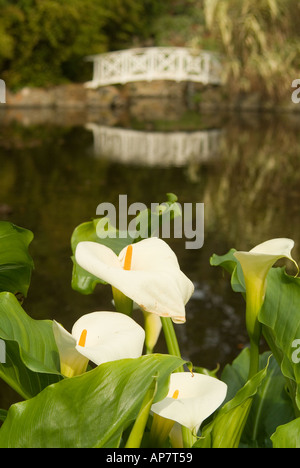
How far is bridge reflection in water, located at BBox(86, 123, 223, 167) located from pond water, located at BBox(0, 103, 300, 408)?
0.01 meters

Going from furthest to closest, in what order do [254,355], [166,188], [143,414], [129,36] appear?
1. [129,36]
2. [166,188]
3. [254,355]
4. [143,414]

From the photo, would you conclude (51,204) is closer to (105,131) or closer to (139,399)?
(139,399)

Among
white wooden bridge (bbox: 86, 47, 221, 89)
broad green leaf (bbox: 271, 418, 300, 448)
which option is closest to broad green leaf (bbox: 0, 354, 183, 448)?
broad green leaf (bbox: 271, 418, 300, 448)

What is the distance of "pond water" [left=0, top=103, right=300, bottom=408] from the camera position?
7.87ft

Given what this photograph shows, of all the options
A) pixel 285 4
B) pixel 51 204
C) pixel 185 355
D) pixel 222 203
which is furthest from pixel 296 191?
pixel 285 4

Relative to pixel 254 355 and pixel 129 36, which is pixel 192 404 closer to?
pixel 254 355

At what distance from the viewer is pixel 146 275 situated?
64 centimetres

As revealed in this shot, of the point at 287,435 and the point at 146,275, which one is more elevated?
the point at 146,275

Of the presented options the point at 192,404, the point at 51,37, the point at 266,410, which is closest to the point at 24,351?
the point at 192,404

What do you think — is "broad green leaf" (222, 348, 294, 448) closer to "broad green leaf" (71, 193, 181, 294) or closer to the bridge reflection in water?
"broad green leaf" (71, 193, 181, 294)

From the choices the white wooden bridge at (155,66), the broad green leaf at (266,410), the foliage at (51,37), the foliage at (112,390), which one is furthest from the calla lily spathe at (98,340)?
the white wooden bridge at (155,66)

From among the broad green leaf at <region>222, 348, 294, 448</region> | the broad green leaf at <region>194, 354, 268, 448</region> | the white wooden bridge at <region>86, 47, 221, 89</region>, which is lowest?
the broad green leaf at <region>222, 348, 294, 448</region>

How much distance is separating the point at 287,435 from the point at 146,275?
22 cm

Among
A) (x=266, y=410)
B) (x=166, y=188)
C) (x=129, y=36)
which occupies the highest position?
(x=129, y=36)
